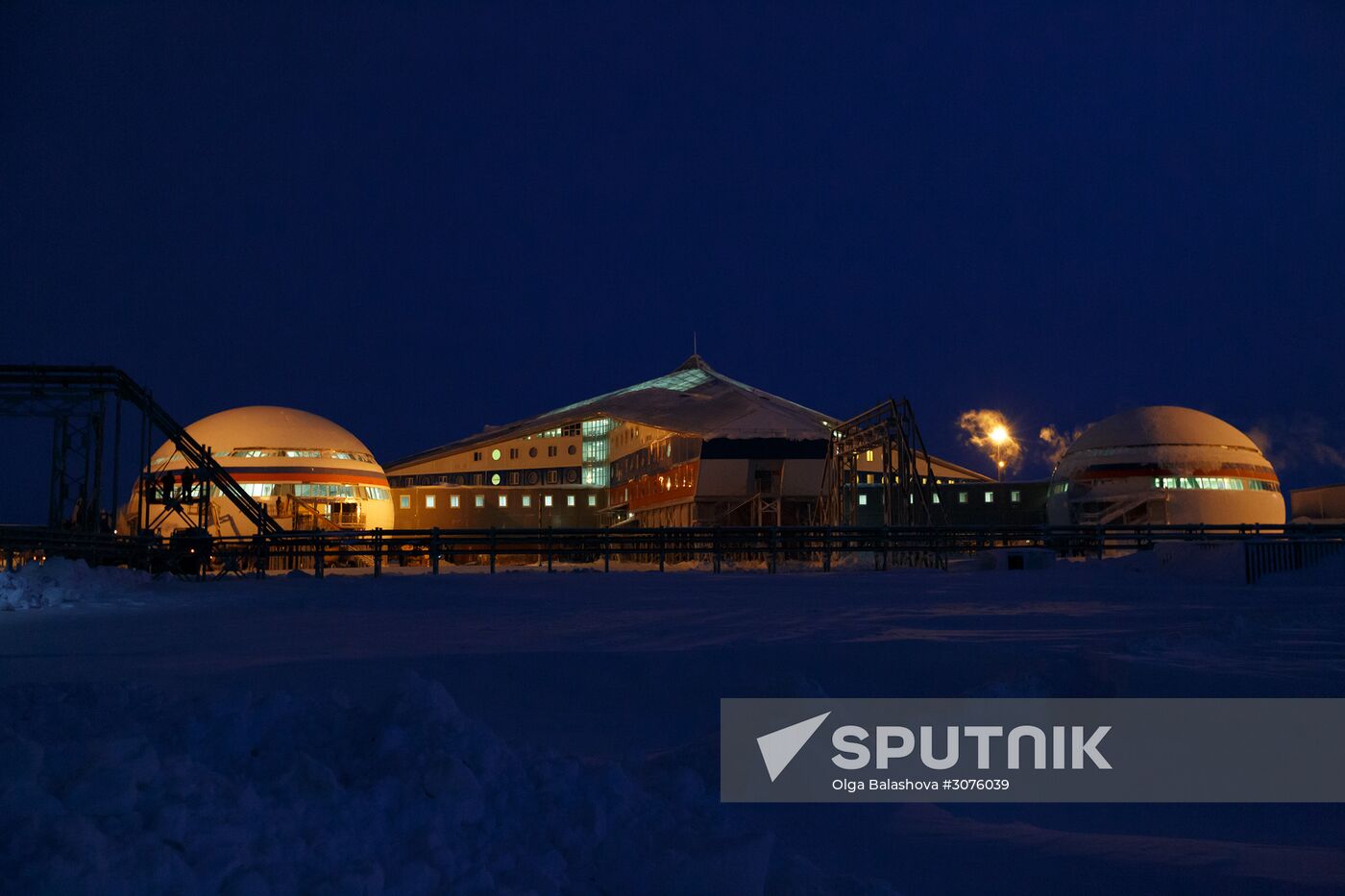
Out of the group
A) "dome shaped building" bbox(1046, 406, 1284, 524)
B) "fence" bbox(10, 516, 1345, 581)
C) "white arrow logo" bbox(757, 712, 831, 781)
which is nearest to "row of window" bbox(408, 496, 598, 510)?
"dome shaped building" bbox(1046, 406, 1284, 524)

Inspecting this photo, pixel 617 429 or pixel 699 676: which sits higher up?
pixel 617 429

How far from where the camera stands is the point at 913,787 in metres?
6.05

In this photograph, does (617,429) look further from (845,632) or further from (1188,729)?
(1188,729)

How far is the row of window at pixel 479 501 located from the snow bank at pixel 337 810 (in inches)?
2567

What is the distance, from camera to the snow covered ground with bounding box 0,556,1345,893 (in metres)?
3.46

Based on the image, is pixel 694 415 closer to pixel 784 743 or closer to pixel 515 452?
pixel 515 452

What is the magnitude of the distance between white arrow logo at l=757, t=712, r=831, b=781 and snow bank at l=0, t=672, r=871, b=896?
2.64 feet

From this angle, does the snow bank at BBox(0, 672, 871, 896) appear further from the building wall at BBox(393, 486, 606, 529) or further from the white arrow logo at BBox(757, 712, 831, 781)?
the building wall at BBox(393, 486, 606, 529)

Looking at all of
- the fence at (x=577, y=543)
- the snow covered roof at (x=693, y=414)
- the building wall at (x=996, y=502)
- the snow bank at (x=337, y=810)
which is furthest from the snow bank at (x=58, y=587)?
the building wall at (x=996, y=502)

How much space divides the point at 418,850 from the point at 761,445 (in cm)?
5013

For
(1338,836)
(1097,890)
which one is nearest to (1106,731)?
(1338,836)

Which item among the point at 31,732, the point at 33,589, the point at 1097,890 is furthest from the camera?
the point at 33,589

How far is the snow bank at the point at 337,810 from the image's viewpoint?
3.22m

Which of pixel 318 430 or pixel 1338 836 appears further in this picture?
pixel 318 430
